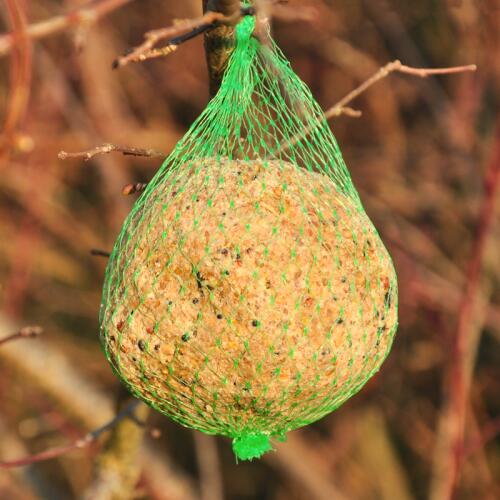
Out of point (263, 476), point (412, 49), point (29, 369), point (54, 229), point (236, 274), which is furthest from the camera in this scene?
point (263, 476)

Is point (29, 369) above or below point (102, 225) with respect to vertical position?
above

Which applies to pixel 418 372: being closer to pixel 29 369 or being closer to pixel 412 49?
pixel 412 49

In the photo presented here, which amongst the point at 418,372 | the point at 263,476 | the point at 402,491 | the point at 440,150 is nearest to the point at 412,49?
the point at 440,150

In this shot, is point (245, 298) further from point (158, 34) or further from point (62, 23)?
point (62, 23)

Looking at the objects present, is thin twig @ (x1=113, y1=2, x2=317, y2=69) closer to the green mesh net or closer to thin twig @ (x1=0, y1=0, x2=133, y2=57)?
Answer: the green mesh net

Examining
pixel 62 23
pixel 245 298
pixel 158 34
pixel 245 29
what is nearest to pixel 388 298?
pixel 245 298

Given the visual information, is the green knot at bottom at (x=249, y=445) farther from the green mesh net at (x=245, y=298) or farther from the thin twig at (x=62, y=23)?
the thin twig at (x=62, y=23)

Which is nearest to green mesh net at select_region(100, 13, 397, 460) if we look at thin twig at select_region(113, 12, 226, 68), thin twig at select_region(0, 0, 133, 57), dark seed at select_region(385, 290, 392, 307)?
dark seed at select_region(385, 290, 392, 307)
